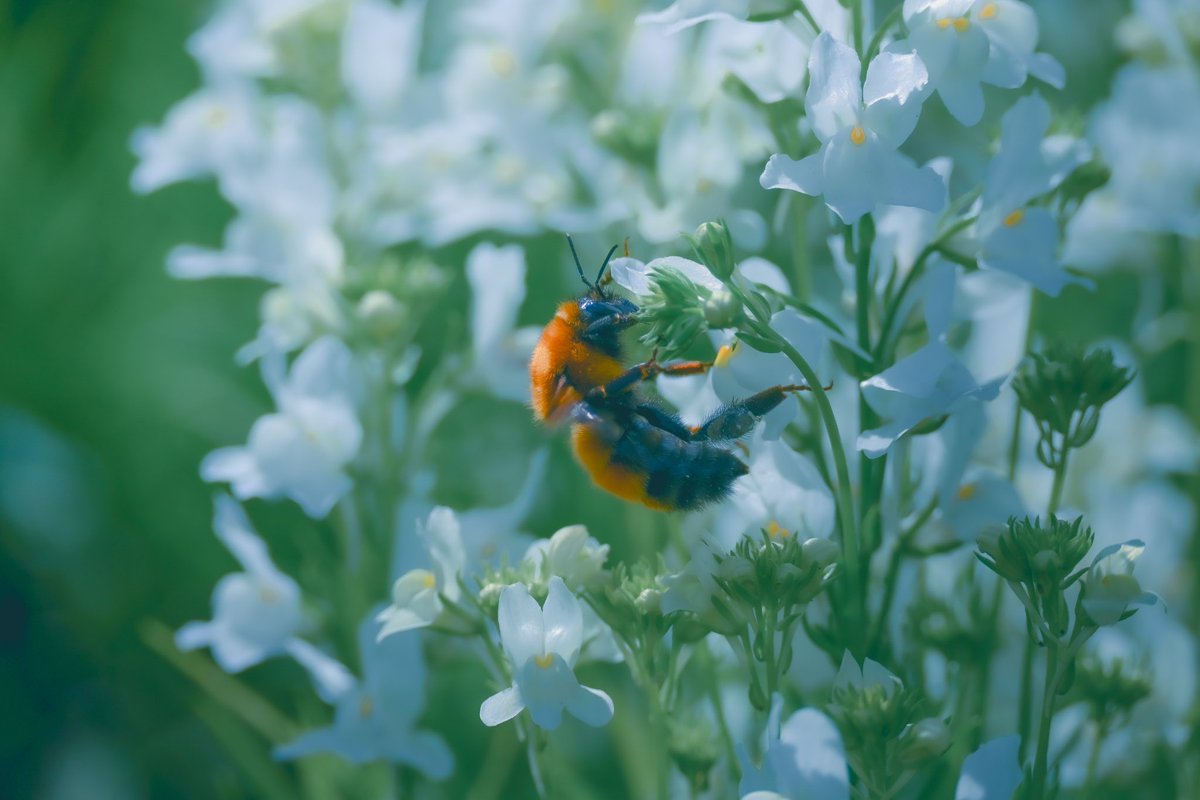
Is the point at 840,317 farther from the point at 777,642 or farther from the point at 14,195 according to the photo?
the point at 14,195

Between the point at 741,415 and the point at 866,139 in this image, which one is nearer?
the point at 866,139

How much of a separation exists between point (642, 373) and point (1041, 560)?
18.0 inches

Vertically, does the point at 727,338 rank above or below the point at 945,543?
above

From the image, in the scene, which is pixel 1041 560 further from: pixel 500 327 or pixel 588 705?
pixel 500 327

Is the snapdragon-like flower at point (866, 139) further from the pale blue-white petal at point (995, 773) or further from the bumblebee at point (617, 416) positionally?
the pale blue-white petal at point (995, 773)

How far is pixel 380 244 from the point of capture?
6.15ft

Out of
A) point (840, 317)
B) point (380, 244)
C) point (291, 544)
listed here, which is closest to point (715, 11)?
point (840, 317)

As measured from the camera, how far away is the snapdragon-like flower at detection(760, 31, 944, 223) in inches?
41.5

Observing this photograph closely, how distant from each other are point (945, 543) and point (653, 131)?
74cm

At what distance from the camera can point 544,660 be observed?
111 centimetres

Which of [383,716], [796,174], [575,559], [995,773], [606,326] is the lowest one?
[383,716]

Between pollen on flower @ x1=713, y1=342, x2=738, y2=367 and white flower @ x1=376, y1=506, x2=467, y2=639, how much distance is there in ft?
0.99

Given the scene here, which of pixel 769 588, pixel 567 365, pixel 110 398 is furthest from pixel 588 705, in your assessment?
pixel 110 398

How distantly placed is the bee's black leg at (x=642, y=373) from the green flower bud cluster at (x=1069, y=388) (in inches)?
12.2
